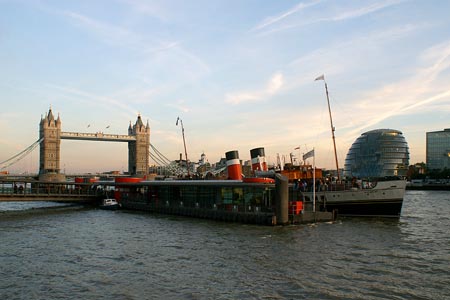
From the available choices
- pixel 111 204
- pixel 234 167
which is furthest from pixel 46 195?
Answer: pixel 234 167

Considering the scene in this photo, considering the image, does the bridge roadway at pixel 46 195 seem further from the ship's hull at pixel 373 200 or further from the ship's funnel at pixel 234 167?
the ship's hull at pixel 373 200

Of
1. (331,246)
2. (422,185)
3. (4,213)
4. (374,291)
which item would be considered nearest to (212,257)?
(331,246)

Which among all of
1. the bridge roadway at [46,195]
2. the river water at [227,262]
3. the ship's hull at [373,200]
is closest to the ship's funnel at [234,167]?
the ship's hull at [373,200]

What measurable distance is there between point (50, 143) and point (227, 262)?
171297mm

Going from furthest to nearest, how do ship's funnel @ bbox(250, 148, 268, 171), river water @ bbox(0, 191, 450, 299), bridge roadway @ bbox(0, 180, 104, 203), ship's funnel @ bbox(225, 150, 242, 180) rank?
bridge roadway @ bbox(0, 180, 104, 203) → ship's funnel @ bbox(250, 148, 268, 171) → ship's funnel @ bbox(225, 150, 242, 180) → river water @ bbox(0, 191, 450, 299)

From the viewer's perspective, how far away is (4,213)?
58344mm

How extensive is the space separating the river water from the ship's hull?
5.66m

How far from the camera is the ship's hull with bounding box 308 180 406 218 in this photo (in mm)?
47562

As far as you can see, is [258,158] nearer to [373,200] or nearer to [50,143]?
[373,200]

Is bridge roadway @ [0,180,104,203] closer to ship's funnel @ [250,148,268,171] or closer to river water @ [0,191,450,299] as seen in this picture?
river water @ [0,191,450,299]

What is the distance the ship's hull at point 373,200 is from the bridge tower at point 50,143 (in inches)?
5791

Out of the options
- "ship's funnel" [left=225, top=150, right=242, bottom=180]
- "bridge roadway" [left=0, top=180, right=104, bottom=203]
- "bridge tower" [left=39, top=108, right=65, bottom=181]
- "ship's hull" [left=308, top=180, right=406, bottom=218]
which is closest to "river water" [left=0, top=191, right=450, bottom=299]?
"ship's hull" [left=308, top=180, right=406, bottom=218]

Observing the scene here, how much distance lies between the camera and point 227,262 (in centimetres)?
2562

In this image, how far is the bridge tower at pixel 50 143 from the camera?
17875cm
